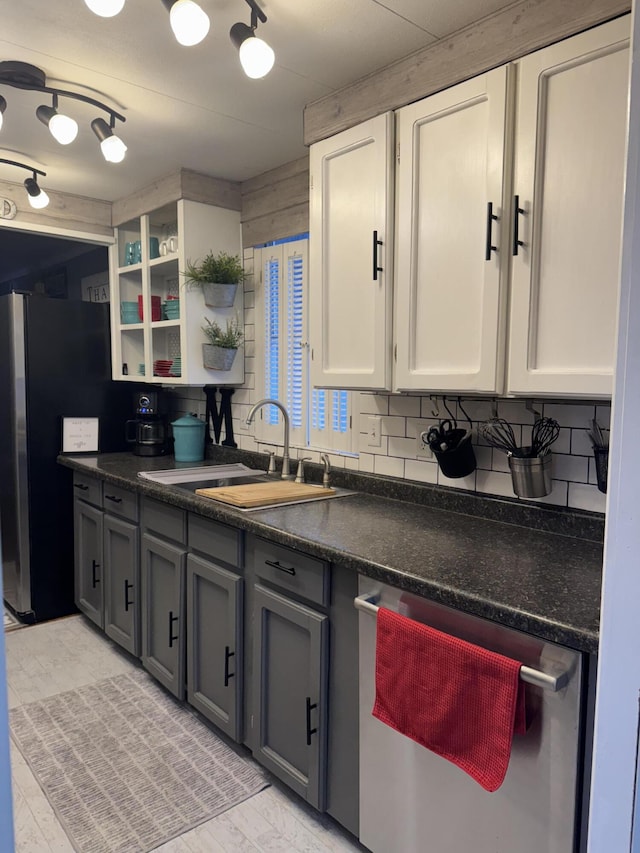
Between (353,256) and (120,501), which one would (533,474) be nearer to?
(353,256)

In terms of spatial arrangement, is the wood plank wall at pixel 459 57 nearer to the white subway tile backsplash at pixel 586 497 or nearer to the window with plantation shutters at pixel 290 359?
the window with plantation shutters at pixel 290 359

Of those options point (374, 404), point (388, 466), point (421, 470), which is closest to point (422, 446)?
point (421, 470)

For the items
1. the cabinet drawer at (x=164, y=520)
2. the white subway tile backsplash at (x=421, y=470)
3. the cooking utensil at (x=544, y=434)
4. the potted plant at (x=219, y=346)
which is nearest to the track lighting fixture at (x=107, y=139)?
the potted plant at (x=219, y=346)

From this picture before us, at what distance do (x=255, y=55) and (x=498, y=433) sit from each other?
125 centimetres

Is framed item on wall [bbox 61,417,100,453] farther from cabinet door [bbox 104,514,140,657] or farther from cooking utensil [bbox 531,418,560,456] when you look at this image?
cooking utensil [bbox 531,418,560,456]

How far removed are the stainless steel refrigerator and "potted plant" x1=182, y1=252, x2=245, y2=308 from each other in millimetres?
840

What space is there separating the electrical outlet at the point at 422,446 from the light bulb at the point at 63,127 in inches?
63.1

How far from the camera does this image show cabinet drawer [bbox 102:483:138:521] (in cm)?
272

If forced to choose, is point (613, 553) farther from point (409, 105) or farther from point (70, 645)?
point (70, 645)

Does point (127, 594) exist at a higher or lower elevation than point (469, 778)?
lower

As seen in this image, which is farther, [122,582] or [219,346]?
[219,346]

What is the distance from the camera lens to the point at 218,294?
9.73ft

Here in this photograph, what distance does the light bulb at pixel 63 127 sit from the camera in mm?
2076

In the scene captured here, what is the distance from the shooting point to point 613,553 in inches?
32.1
